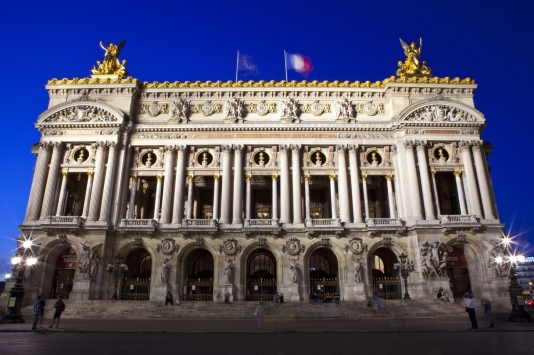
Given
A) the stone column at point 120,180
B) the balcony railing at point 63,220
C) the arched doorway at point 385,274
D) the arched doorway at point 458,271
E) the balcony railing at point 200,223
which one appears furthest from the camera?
the stone column at point 120,180

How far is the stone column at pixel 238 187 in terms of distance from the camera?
34.5 metres

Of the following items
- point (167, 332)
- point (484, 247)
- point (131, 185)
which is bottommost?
point (167, 332)

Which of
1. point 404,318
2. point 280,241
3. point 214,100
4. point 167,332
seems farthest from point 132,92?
point 404,318

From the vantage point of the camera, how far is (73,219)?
33.3 meters

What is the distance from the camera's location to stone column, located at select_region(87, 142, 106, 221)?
34.0 m

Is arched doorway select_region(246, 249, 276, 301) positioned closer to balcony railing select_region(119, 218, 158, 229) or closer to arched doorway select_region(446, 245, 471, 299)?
balcony railing select_region(119, 218, 158, 229)

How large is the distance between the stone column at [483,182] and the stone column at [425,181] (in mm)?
4686

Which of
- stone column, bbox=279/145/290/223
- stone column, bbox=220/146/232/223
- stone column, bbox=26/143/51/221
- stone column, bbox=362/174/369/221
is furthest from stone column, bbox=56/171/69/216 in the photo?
stone column, bbox=362/174/369/221

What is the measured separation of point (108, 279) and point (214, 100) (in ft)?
63.4

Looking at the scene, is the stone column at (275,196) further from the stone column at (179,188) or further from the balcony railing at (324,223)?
the stone column at (179,188)

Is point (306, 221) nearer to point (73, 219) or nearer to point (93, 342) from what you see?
point (73, 219)

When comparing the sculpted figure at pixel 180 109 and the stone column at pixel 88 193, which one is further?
the sculpted figure at pixel 180 109

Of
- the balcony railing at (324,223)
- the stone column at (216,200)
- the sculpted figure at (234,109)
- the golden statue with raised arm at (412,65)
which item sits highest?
the golden statue with raised arm at (412,65)

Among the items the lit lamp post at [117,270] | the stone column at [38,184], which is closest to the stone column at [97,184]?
the lit lamp post at [117,270]
